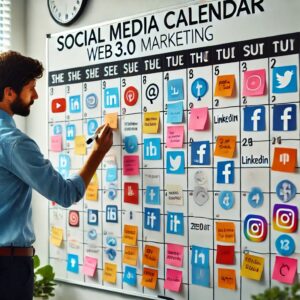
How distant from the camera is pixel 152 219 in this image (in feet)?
7.32

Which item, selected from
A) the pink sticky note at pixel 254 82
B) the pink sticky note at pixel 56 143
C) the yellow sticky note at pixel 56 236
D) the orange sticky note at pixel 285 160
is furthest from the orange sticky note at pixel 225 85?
the yellow sticky note at pixel 56 236

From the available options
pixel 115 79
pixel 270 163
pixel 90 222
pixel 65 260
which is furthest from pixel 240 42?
pixel 65 260

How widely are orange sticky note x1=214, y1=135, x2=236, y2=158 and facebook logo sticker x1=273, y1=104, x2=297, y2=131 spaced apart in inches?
6.7

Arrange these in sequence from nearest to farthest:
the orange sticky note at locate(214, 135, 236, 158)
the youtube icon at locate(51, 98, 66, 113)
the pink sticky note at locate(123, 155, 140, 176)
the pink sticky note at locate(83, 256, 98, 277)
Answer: the orange sticky note at locate(214, 135, 236, 158) → the pink sticky note at locate(123, 155, 140, 176) → the pink sticky note at locate(83, 256, 98, 277) → the youtube icon at locate(51, 98, 66, 113)

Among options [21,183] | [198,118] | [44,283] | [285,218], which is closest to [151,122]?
[198,118]

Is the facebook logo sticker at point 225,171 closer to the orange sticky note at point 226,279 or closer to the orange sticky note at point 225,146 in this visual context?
the orange sticky note at point 225,146

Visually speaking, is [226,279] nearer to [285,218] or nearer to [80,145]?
[285,218]

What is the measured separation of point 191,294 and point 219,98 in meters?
→ 0.74

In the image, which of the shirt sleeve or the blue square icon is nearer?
the shirt sleeve

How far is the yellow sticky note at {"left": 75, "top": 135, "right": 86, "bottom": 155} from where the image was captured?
8.05 feet

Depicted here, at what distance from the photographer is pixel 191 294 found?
83.4 inches

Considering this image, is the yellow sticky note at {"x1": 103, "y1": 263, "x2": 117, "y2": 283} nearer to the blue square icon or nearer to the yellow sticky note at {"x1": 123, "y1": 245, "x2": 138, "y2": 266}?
the yellow sticky note at {"x1": 123, "y1": 245, "x2": 138, "y2": 266}

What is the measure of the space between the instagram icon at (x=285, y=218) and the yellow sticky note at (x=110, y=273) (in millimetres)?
783

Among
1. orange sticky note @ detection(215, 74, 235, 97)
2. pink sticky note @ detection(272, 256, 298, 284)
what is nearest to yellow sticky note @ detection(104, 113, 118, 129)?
orange sticky note @ detection(215, 74, 235, 97)
